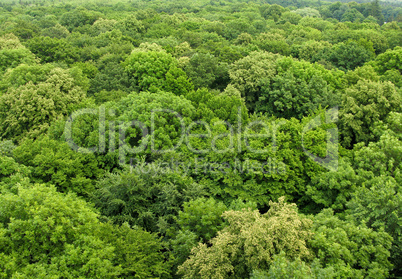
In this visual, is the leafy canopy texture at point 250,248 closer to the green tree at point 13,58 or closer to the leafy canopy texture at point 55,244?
the leafy canopy texture at point 55,244

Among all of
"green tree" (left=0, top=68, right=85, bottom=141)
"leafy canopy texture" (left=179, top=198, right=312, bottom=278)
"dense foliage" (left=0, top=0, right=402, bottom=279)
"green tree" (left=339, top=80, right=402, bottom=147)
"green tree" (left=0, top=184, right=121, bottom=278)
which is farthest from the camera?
"green tree" (left=339, top=80, right=402, bottom=147)

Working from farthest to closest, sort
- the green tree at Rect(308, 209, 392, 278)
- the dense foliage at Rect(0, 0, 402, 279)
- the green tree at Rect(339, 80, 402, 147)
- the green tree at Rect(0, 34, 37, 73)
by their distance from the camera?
the green tree at Rect(0, 34, 37, 73), the green tree at Rect(339, 80, 402, 147), the green tree at Rect(308, 209, 392, 278), the dense foliage at Rect(0, 0, 402, 279)

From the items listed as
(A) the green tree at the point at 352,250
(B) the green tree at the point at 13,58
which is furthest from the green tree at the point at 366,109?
(B) the green tree at the point at 13,58

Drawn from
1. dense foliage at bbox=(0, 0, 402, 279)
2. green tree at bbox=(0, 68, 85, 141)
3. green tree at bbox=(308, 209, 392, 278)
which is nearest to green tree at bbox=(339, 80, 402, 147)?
dense foliage at bbox=(0, 0, 402, 279)

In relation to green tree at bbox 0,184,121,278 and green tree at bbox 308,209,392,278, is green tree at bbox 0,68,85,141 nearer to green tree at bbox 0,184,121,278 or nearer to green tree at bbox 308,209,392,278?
green tree at bbox 0,184,121,278

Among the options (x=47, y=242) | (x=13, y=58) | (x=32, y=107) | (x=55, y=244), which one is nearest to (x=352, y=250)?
(x=55, y=244)

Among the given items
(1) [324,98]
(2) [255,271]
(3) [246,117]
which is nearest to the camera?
(2) [255,271]

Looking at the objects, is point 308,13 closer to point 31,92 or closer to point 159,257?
point 31,92

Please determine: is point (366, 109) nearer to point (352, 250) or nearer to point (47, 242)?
point (352, 250)

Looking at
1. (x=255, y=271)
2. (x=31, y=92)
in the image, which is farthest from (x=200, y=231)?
(x=31, y=92)

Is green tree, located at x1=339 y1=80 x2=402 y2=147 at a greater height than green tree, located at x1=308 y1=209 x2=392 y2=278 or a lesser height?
greater

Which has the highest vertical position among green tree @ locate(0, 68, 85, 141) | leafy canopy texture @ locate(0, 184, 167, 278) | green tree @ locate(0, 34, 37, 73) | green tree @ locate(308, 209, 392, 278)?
green tree @ locate(0, 34, 37, 73)
